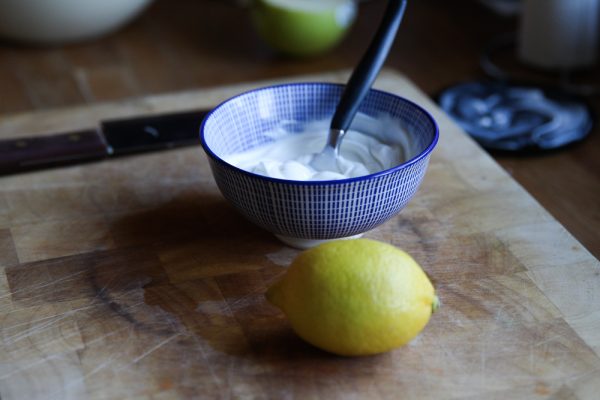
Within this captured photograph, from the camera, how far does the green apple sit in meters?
1.54

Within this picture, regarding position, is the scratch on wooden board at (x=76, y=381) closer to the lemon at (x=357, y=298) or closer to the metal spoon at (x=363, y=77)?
the lemon at (x=357, y=298)

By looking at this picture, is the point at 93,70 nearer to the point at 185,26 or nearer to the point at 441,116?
the point at 185,26

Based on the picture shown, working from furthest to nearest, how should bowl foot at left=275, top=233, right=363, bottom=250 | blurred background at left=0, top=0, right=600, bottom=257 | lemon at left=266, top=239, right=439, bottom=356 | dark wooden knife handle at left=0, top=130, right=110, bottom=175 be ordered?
1. blurred background at left=0, top=0, right=600, bottom=257
2. dark wooden knife handle at left=0, top=130, right=110, bottom=175
3. bowl foot at left=275, top=233, right=363, bottom=250
4. lemon at left=266, top=239, right=439, bottom=356

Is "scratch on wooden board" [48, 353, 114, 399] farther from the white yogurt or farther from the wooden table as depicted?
the white yogurt

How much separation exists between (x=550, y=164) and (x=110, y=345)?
75 centimetres

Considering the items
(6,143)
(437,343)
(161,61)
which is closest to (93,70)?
(161,61)

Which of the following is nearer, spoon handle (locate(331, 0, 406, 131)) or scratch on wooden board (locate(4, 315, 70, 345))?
scratch on wooden board (locate(4, 315, 70, 345))

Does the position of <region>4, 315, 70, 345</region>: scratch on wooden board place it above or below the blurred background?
above

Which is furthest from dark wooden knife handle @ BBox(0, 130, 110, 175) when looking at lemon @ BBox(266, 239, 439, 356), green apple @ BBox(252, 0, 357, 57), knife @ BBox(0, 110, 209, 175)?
green apple @ BBox(252, 0, 357, 57)

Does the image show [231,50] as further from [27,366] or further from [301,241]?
[27,366]

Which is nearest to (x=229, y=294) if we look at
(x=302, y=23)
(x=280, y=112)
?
(x=280, y=112)

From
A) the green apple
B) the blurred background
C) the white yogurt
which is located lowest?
Answer: the blurred background

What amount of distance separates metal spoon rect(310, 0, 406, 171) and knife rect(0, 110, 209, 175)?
246 millimetres

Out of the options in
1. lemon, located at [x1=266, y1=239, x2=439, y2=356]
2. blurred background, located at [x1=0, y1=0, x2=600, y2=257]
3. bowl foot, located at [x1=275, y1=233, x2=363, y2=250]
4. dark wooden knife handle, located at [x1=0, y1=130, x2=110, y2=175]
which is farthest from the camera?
blurred background, located at [x1=0, y1=0, x2=600, y2=257]
